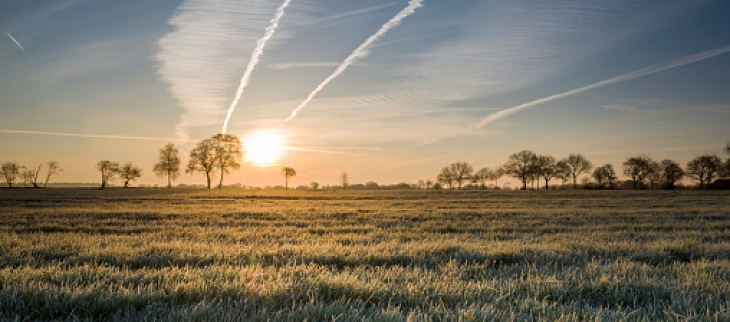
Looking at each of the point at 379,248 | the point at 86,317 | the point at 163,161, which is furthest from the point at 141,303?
the point at 163,161

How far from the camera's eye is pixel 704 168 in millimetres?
113000

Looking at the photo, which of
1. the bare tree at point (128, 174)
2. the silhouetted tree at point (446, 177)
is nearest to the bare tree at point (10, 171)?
the bare tree at point (128, 174)

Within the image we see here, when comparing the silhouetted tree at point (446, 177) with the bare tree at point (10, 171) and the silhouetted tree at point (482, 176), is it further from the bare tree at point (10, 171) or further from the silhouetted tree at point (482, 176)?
the bare tree at point (10, 171)

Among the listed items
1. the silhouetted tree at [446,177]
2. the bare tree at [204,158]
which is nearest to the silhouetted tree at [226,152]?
the bare tree at [204,158]

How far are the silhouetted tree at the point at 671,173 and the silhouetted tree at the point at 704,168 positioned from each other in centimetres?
600

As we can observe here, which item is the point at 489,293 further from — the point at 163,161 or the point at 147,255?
the point at 163,161

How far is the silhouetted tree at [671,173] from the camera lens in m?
122

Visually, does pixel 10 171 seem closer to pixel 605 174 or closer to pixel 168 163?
pixel 168 163

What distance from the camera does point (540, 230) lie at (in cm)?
1388

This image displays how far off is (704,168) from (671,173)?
9756 mm

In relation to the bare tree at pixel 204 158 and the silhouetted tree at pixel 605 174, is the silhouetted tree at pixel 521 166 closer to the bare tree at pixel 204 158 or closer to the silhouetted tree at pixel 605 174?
the silhouetted tree at pixel 605 174

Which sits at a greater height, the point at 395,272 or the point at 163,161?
the point at 163,161

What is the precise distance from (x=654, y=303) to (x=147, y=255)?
7675mm

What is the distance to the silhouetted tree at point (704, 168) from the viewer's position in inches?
4365
